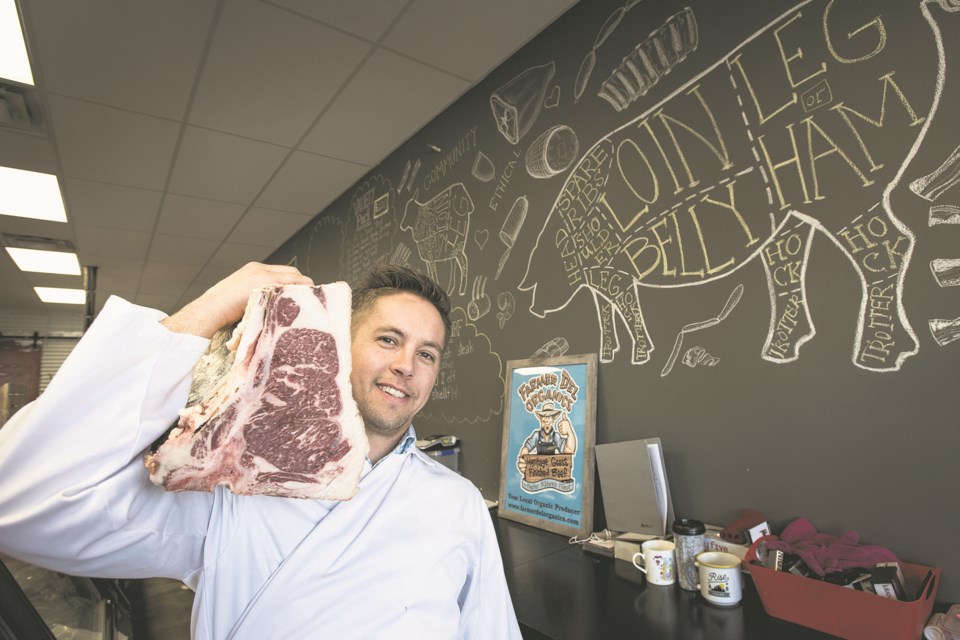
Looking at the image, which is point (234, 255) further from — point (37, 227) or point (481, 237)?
point (481, 237)

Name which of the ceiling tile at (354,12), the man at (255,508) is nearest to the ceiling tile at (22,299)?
the ceiling tile at (354,12)

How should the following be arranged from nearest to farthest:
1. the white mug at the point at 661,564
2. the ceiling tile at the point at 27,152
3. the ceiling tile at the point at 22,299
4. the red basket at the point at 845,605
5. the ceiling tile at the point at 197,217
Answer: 1. the red basket at the point at 845,605
2. the white mug at the point at 661,564
3. the ceiling tile at the point at 27,152
4. the ceiling tile at the point at 197,217
5. the ceiling tile at the point at 22,299

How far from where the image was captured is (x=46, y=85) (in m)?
2.16

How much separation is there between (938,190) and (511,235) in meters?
1.32

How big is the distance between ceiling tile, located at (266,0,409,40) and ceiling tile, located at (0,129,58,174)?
1.82m

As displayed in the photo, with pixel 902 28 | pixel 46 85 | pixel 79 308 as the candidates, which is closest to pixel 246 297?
pixel 902 28

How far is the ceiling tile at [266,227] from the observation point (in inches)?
146

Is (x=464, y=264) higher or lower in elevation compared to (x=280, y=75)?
lower

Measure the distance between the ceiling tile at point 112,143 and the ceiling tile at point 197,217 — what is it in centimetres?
28

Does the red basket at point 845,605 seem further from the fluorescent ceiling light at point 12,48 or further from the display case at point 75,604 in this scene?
the fluorescent ceiling light at point 12,48

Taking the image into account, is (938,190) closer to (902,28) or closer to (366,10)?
(902,28)

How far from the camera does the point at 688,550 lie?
3.97 feet

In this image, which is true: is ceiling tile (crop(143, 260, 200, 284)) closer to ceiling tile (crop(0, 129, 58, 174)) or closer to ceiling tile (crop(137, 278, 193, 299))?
ceiling tile (crop(137, 278, 193, 299))

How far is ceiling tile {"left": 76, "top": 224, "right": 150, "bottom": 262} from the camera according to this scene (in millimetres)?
3924
